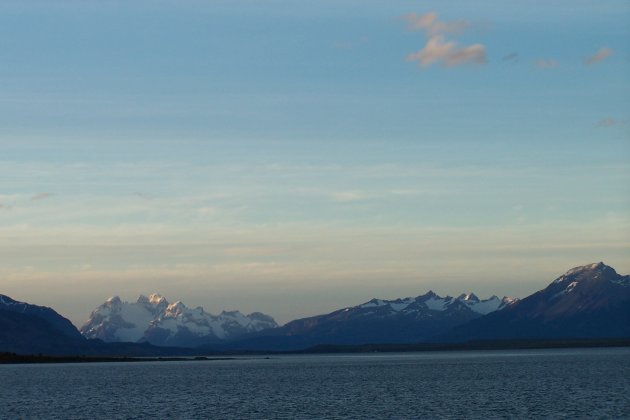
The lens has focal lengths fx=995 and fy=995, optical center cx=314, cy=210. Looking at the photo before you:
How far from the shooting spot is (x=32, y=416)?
104 meters

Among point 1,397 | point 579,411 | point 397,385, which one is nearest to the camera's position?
point 579,411

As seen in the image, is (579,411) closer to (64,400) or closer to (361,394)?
(361,394)

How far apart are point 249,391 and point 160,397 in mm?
15831

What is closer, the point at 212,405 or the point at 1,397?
the point at 212,405

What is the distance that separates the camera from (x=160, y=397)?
132 meters

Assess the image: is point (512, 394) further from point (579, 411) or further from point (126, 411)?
point (126, 411)

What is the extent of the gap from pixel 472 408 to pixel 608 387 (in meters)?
37.1

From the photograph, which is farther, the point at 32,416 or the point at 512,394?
the point at 512,394

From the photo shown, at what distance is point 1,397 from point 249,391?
3438 centimetres

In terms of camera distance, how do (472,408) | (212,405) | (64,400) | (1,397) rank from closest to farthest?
(472,408)
(212,405)
(64,400)
(1,397)

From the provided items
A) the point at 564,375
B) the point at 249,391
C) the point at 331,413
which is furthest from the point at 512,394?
the point at 564,375

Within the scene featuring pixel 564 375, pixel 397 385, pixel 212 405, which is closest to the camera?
pixel 212 405

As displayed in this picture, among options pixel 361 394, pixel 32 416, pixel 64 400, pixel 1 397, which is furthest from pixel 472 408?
pixel 1 397

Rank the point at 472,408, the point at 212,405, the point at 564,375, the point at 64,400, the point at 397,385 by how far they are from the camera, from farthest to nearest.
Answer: the point at 564,375 < the point at 397,385 < the point at 64,400 < the point at 212,405 < the point at 472,408
